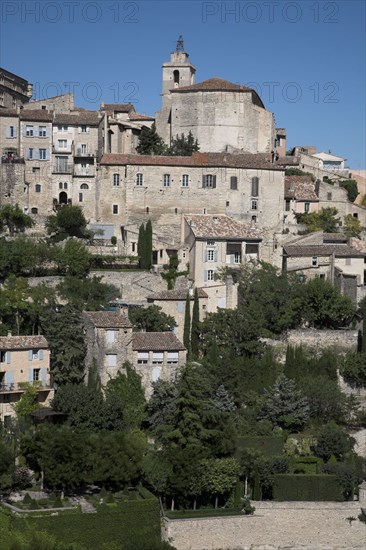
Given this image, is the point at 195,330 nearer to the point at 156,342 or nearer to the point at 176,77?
the point at 156,342

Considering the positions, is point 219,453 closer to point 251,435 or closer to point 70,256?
point 251,435

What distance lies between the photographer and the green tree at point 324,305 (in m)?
59.6

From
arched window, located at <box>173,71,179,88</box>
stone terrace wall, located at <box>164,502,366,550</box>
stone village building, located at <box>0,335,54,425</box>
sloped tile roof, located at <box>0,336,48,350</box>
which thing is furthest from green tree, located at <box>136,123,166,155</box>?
stone terrace wall, located at <box>164,502,366,550</box>

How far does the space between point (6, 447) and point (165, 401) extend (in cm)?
768

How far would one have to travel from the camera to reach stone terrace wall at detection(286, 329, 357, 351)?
58312mm

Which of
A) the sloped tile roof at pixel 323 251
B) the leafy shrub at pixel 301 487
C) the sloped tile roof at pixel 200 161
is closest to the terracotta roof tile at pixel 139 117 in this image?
the sloped tile roof at pixel 200 161

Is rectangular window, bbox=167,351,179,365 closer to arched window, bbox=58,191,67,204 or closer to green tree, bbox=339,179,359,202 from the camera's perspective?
arched window, bbox=58,191,67,204

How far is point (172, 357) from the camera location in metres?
54.1

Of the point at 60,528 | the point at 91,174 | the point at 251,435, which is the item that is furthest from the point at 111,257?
the point at 60,528

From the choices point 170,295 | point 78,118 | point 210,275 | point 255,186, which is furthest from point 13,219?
point 255,186

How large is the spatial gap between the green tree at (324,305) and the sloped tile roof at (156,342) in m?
8.21

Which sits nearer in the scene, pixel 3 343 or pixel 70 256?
pixel 3 343

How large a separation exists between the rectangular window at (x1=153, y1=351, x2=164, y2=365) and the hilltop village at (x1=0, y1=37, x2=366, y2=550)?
94 mm

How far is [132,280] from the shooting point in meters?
62.8
